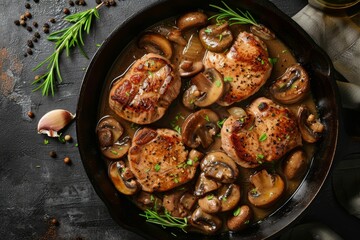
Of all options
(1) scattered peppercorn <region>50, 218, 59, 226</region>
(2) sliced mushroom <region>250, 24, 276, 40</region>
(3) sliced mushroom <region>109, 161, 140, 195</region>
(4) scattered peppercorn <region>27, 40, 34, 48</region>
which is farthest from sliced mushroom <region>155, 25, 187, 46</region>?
(1) scattered peppercorn <region>50, 218, 59, 226</region>

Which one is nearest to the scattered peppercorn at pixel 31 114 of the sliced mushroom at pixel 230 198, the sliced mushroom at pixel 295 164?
the sliced mushroom at pixel 230 198

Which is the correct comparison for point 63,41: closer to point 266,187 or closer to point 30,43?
point 30,43

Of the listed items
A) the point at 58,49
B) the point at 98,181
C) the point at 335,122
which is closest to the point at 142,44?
the point at 58,49

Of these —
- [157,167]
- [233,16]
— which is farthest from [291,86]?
[157,167]

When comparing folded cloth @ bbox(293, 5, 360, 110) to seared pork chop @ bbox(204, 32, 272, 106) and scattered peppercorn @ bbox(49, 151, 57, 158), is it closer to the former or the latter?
seared pork chop @ bbox(204, 32, 272, 106)

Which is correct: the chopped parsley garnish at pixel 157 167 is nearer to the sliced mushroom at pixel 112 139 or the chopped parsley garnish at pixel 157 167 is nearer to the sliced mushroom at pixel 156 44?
the sliced mushroom at pixel 112 139
